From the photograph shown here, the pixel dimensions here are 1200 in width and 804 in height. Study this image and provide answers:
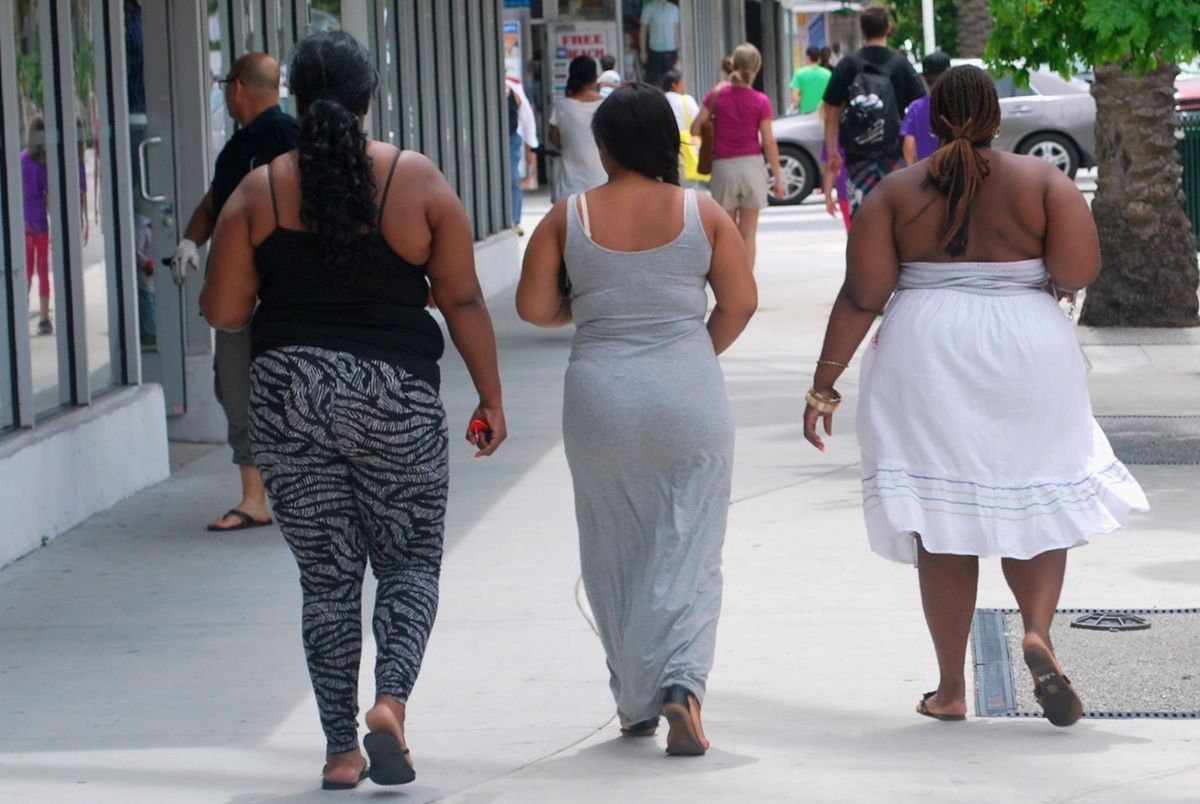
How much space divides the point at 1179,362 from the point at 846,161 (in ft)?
9.39

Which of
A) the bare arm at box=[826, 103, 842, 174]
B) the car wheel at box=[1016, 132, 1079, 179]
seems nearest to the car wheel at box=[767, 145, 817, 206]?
the car wheel at box=[1016, 132, 1079, 179]

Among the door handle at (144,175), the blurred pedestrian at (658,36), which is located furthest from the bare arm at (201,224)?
the blurred pedestrian at (658,36)

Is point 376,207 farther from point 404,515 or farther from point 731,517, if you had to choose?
point 731,517

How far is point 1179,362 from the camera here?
11.9 m

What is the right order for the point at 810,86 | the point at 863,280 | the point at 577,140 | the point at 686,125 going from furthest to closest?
1. the point at 810,86
2. the point at 686,125
3. the point at 577,140
4. the point at 863,280

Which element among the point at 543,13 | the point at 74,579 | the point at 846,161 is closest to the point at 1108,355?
the point at 846,161

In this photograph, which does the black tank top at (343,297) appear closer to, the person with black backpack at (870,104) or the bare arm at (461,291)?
the bare arm at (461,291)

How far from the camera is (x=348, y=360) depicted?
187 inches

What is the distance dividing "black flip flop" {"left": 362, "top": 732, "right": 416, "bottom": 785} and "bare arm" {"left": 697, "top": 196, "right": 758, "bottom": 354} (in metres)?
Result: 1.22

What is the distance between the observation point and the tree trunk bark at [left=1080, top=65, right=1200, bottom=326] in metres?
12.8

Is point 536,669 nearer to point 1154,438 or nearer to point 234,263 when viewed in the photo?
point 234,263

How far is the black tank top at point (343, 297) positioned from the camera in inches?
187

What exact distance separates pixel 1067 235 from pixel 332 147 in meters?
1.75

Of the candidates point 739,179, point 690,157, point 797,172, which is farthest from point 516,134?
point 739,179
